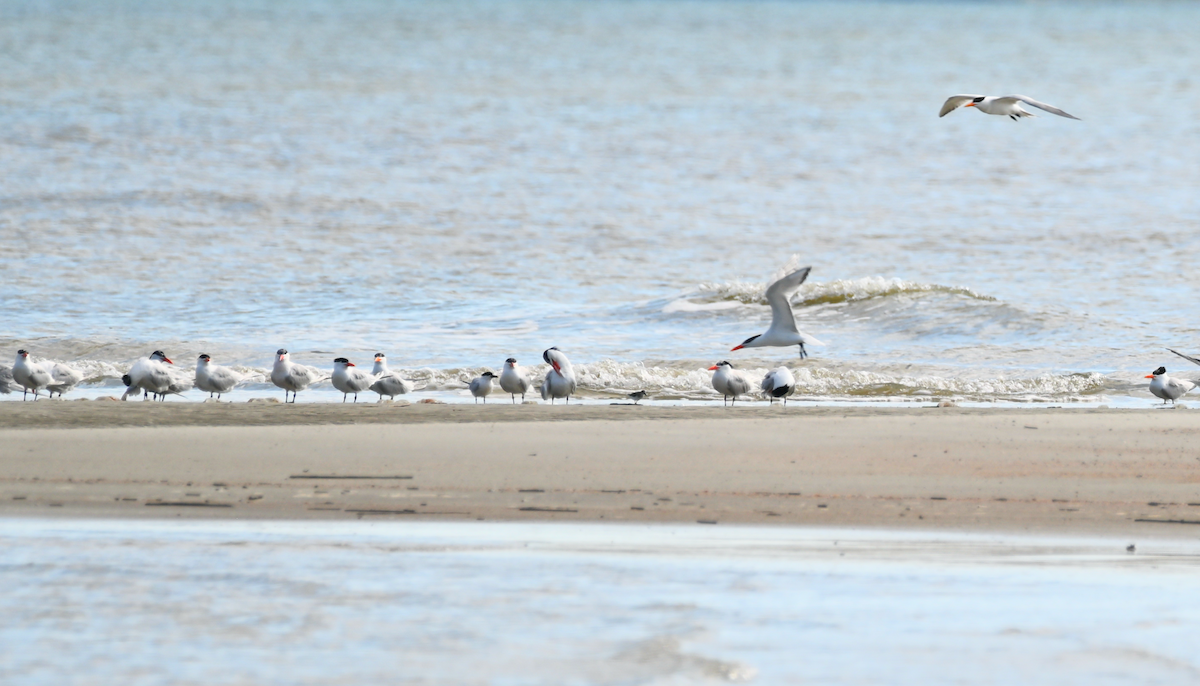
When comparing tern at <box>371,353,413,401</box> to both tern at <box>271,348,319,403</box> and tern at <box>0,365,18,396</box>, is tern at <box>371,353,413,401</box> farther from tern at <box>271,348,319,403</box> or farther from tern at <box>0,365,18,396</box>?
tern at <box>0,365,18,396</box>

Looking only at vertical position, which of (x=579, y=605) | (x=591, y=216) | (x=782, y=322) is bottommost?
(x=579, y=605)

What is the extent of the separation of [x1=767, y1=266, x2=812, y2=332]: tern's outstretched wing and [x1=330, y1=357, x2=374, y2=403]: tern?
3.14m

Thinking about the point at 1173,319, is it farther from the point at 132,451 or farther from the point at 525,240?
the point at 132,451

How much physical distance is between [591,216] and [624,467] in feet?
52.2

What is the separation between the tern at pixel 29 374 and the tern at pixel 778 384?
17.0 ft

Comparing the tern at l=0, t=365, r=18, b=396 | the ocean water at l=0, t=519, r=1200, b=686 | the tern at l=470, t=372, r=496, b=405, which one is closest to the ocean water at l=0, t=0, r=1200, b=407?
the tern at l=470, t=372, r=496, b=405

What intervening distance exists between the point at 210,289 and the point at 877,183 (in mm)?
15595

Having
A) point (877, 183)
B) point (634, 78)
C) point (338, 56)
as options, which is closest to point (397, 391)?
point (877, 183)

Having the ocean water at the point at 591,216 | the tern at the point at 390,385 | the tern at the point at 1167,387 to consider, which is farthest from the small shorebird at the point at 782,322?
the tern at the point at 390,385

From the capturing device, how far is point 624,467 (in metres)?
7.55

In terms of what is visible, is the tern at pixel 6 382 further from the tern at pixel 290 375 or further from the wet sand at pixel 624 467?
the tern at pixel 290 375

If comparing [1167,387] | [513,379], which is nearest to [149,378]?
[513,379]

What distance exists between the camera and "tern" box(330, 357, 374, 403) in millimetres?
10609

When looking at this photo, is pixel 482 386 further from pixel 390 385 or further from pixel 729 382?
pixel 729 382
